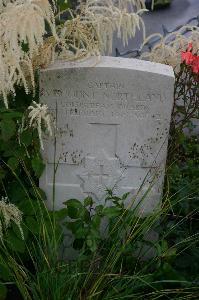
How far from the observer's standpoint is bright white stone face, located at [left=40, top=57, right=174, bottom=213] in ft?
8.34

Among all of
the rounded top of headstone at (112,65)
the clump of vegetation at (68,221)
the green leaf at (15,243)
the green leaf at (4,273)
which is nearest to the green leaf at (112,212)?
the clump of vegetation at (68,221)

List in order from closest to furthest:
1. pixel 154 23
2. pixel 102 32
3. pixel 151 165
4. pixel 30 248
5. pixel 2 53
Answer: pixel 2 53 → pixel 102 32 → pixel 30 248 → pixel 151 165 → pixel 154 23

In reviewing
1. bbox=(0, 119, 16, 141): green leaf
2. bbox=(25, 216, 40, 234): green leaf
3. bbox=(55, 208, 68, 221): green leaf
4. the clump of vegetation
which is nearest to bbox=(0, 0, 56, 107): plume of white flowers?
the clump of vegetation

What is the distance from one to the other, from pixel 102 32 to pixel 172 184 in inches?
47.6

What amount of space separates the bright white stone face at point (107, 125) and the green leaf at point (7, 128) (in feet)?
0.95

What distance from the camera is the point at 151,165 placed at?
278 cm

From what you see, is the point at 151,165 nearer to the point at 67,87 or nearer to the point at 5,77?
the point at 67,87

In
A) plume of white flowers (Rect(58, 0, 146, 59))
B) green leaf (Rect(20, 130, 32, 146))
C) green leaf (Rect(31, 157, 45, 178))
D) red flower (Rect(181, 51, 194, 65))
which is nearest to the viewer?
plume of white flowers (Rect(58, 0, 146, 59))

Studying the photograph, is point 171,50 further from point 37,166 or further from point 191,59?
point 37,166

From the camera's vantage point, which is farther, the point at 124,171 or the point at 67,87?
the point at 124,171

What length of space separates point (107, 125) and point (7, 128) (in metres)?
0.54

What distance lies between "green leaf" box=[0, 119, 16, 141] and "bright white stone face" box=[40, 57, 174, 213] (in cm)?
29

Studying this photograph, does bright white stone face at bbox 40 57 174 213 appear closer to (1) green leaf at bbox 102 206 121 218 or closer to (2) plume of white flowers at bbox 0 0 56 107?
(1) green leaf at bbox 102 206 121 218

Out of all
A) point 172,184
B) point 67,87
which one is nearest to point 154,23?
point 172,184
